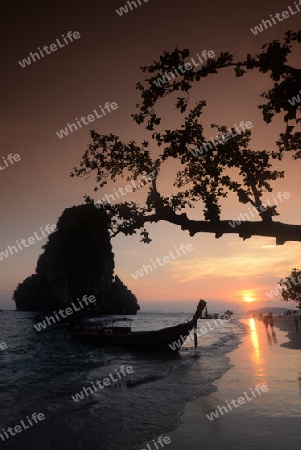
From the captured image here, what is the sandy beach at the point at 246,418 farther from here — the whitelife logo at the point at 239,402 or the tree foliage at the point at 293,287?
the tree foliage at the point at 293,287

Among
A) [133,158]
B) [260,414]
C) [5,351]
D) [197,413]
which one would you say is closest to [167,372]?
[197,413]

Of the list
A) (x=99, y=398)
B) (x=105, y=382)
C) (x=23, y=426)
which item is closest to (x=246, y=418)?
(x=99, y=398)

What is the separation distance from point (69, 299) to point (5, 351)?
268 feet

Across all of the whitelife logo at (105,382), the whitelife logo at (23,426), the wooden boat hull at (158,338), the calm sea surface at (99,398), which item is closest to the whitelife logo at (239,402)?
the calm sea surface at (99,398)

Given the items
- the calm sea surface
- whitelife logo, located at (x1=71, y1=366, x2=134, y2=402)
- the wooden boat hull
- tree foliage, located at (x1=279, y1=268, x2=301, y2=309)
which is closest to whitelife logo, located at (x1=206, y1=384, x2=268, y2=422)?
the calm sea surface

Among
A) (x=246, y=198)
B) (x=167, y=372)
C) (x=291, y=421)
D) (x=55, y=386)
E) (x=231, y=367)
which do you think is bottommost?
(x=231, y=367)

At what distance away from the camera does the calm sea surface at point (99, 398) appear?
8.99 m

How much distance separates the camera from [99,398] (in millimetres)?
13297

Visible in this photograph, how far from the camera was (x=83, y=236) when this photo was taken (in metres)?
11.4

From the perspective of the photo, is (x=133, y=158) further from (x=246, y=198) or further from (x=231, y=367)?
(x=231, y=367)

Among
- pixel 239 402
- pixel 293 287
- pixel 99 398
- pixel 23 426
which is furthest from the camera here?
pixel 293 287

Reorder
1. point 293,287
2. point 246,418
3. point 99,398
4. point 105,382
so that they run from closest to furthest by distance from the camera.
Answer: point 246,418
point 99,398
point 105,382
point 293,287

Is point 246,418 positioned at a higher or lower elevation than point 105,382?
lower

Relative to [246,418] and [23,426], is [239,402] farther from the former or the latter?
[23,426]
